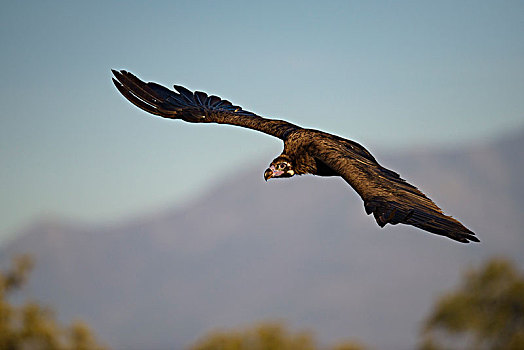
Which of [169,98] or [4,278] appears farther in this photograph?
[4,278]

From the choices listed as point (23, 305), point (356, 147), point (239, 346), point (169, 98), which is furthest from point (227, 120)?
point (239, 346)

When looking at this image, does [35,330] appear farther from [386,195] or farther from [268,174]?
[386,195]

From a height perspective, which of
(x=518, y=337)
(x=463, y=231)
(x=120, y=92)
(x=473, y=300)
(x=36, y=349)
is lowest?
(x=463, y=231)

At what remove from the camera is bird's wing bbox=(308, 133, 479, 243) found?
7949mm

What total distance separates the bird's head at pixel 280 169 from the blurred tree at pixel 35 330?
25.8 metres

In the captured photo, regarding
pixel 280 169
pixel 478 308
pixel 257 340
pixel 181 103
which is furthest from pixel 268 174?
pixel 478 308

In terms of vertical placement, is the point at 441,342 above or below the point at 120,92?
above

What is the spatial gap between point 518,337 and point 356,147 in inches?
1489

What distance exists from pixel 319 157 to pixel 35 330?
92.1 ft

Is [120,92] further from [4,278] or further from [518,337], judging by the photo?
[518,337]

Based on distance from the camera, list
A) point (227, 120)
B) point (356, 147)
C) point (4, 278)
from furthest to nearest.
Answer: point (4, 278) → point (227, 120) → point (356, 147)

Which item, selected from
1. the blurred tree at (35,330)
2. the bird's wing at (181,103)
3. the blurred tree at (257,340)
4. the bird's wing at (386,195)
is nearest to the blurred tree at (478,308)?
the blurred tree at (257,340)

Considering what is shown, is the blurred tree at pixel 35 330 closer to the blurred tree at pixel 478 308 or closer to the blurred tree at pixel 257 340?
the blurred tree at pixel 257 340

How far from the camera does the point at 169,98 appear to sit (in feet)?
55.7
